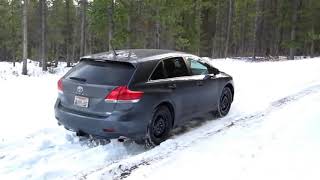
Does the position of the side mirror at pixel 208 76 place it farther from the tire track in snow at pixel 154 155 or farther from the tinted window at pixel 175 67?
the tire track in snow at pixel 154 155

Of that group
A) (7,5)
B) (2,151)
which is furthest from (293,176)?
(7,5)

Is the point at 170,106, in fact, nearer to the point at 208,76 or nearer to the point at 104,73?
the point at 104,73

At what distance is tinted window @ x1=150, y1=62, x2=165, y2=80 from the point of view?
7.37 metres

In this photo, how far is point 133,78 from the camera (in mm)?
6934

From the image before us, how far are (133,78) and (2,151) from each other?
259 centimetres

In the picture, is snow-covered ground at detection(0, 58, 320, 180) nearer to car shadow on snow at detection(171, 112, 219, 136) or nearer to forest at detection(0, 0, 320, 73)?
car shadow on snow at detection(171, 112, 219, 136)

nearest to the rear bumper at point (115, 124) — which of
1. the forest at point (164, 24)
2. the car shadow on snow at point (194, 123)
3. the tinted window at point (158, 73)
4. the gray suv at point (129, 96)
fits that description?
the gray suv at point (129, 96)

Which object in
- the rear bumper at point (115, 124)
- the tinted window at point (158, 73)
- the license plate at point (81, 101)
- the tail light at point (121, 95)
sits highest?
the tinted window at point (158, 73)

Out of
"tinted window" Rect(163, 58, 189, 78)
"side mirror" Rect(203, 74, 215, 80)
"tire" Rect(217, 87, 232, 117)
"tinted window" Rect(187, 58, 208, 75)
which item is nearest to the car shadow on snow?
"tire" Rect(217, 87, 232, 117)

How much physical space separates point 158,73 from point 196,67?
147cm

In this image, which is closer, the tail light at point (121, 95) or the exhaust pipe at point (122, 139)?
the tail light at point (121, 95)

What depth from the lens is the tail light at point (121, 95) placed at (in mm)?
6750

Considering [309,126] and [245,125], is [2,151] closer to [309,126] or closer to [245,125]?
[245,125]

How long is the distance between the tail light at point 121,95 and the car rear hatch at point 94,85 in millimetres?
57
